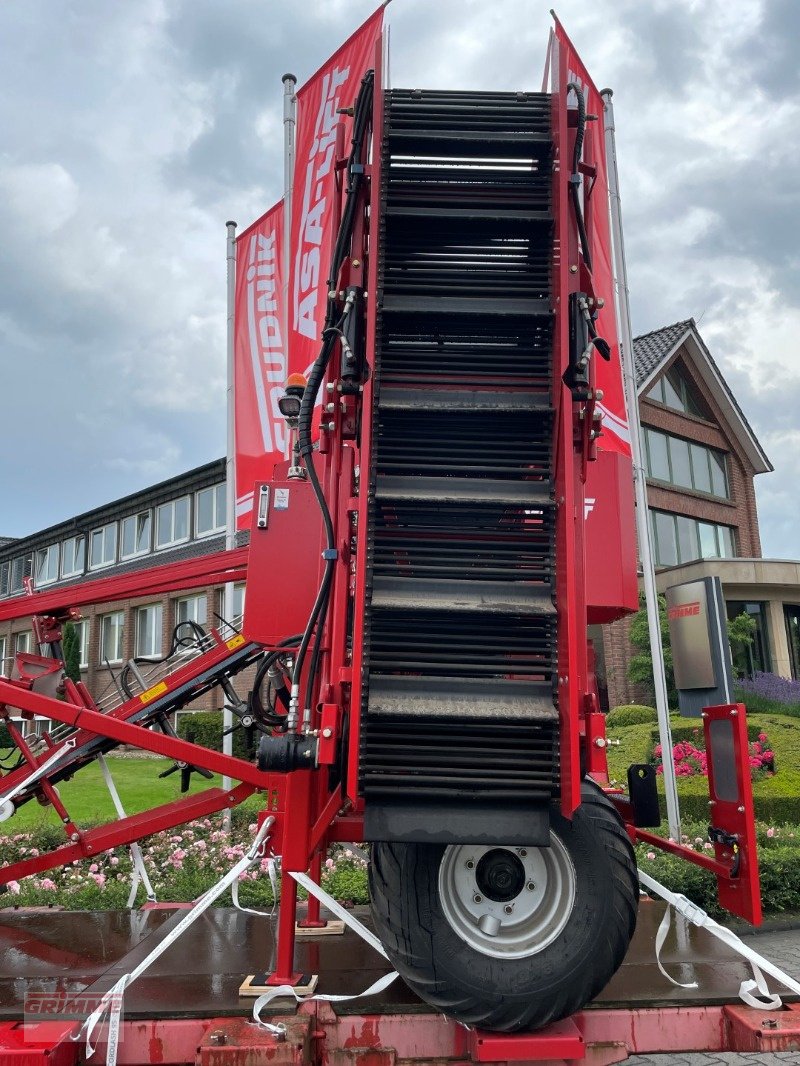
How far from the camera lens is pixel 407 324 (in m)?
3.79

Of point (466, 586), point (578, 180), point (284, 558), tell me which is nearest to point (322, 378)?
point (466, 586)

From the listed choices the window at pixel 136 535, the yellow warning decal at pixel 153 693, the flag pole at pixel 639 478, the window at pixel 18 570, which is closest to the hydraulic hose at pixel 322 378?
the yellow warning decal at pixel 153 693

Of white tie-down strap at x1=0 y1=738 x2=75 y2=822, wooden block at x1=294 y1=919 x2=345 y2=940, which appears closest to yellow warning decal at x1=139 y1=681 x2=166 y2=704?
white tie-down strap at x1=0 y1=738 x2=75 y2=822

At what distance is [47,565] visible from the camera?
1384 inches

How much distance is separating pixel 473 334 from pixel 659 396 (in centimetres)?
2364

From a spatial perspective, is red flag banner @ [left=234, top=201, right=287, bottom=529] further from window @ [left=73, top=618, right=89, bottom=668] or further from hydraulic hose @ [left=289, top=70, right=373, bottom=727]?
window @ [left=73, top=618, right=89, bottom=668]

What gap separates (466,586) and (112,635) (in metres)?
26.9

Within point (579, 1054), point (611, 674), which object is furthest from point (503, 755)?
point (611, 674)

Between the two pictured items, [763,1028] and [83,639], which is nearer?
[763,1028]

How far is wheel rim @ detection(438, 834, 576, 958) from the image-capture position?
3.33m

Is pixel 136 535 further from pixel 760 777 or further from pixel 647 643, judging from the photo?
pixel 760 777

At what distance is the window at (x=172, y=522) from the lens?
2695 centimetres

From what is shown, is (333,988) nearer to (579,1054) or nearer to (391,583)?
(579,1054)

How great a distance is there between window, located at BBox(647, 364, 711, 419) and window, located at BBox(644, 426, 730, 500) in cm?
109
